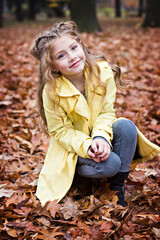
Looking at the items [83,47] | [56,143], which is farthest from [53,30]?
[56,143]

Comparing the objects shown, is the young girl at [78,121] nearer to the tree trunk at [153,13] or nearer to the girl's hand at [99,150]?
the girl's hand at [99,150]

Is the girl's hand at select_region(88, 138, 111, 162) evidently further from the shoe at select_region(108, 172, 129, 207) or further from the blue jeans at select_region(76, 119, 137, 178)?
the shoe at select_region(108, 172, 129, 207)

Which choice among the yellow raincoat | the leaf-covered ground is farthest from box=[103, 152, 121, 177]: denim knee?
the leaf-covered ground

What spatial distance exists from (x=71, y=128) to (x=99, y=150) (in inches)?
A: 14.4

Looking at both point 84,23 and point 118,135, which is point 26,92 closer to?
point 118,135

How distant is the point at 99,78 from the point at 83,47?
0.97 feet

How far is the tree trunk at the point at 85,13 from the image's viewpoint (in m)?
7.85

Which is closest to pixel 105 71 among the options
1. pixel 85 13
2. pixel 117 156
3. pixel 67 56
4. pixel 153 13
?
pixel 67 56

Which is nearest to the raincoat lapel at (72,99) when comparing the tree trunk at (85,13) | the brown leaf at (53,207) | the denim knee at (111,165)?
the denim knee at (111,165)

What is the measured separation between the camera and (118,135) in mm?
1979

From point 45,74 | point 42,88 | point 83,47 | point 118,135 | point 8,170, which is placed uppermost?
point 83,47

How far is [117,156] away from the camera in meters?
1.93

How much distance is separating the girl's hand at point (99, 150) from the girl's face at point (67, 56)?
0.55 meters

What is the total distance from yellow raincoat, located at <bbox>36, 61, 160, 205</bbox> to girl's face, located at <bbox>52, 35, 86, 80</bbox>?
0.39 feet
